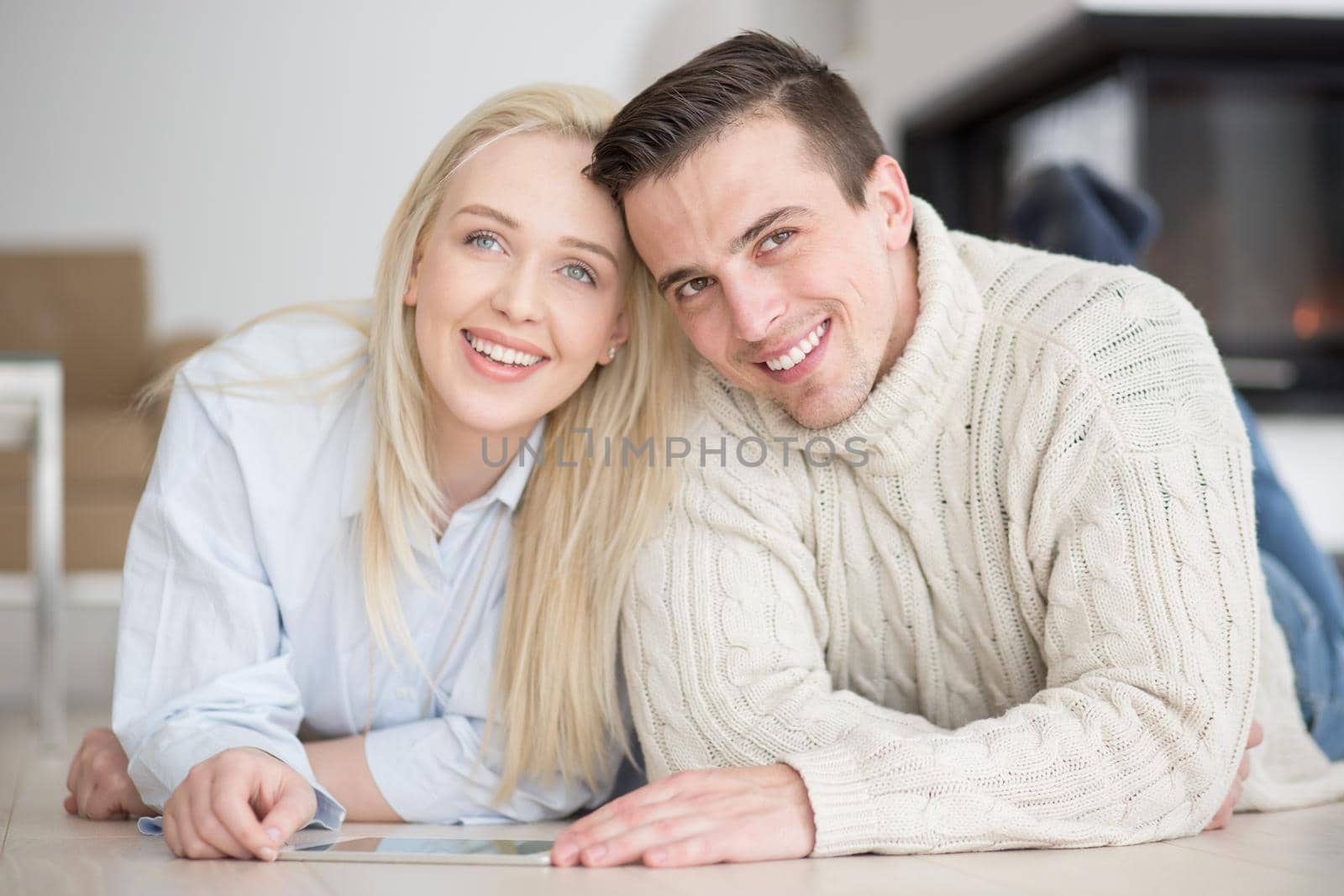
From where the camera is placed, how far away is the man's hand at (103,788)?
1.46 metres

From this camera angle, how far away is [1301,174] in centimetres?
386

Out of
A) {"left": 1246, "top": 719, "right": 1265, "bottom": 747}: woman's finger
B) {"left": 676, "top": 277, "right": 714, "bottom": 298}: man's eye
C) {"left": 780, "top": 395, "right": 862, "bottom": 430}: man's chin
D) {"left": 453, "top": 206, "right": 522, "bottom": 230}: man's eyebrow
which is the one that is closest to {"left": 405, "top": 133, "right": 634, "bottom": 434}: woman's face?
{"left": 453, "top": 206, "right": 522, "bottom": 230}: man's eyebrow

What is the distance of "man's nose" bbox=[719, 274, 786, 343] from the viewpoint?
53.9 inches

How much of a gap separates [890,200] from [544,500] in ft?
1.69

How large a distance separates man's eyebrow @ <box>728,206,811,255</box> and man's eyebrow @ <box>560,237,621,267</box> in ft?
0.59

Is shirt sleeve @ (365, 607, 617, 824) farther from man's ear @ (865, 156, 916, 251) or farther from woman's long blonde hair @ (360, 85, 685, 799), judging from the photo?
man's ear @ (865, 156, 916, 251)

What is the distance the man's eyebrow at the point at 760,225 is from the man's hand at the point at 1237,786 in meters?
0.67

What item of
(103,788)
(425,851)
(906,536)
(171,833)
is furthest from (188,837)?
(906,536)

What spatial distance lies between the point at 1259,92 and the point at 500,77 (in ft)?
8.34

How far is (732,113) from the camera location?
1396mm

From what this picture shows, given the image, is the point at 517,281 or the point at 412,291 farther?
the point at 412,291

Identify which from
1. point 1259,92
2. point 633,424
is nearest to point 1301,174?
point 1259,92

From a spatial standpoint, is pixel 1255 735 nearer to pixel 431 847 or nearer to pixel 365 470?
pixel 431 847

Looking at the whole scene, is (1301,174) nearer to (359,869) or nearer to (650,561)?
(650,561)
